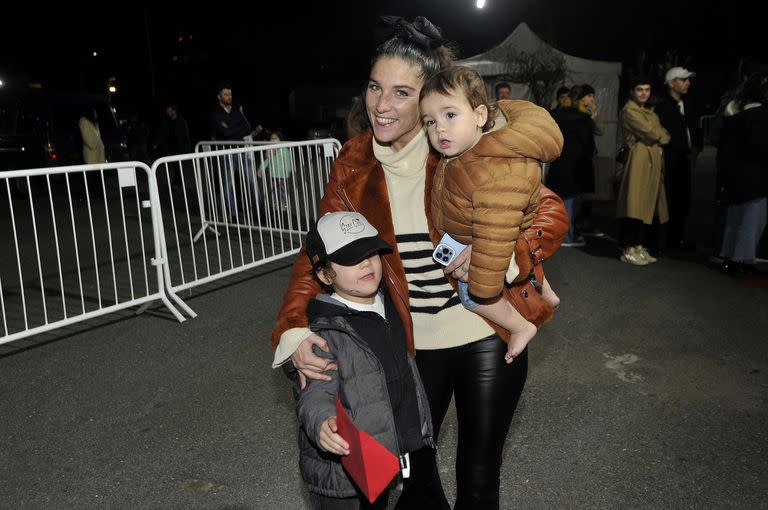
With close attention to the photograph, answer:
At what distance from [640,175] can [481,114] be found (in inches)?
255

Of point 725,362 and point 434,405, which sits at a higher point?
point 434,405

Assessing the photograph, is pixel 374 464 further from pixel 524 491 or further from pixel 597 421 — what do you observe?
pixel 597 421

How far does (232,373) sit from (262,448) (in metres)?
1.17

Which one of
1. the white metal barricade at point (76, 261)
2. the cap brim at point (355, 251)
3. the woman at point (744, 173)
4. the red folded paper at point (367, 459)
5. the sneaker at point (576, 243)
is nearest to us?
the red folded paper at point (367, 459)

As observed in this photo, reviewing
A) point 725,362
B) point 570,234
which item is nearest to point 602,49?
point 570,234

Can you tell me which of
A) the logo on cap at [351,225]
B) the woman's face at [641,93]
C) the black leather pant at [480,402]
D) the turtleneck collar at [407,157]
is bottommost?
the black leather pant at [480,402]

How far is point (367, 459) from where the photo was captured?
1.72 metres

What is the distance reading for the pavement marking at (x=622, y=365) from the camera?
4.59 meters

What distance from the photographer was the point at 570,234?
8.72 meters

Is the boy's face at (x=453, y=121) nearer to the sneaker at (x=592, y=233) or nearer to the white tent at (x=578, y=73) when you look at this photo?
the sneaker at (x=592, y=233)

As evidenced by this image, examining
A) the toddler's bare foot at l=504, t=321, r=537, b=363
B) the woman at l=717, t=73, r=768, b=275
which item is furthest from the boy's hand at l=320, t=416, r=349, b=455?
the woman at l=717, t=73, r=768, b=275

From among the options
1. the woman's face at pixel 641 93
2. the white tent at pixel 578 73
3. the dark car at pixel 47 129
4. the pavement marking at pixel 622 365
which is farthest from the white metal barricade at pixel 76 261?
the white tent at pixel 578 73

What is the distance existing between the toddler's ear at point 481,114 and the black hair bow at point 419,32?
0.35 m

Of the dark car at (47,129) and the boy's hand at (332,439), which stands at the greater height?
the dark car at (47,129)
